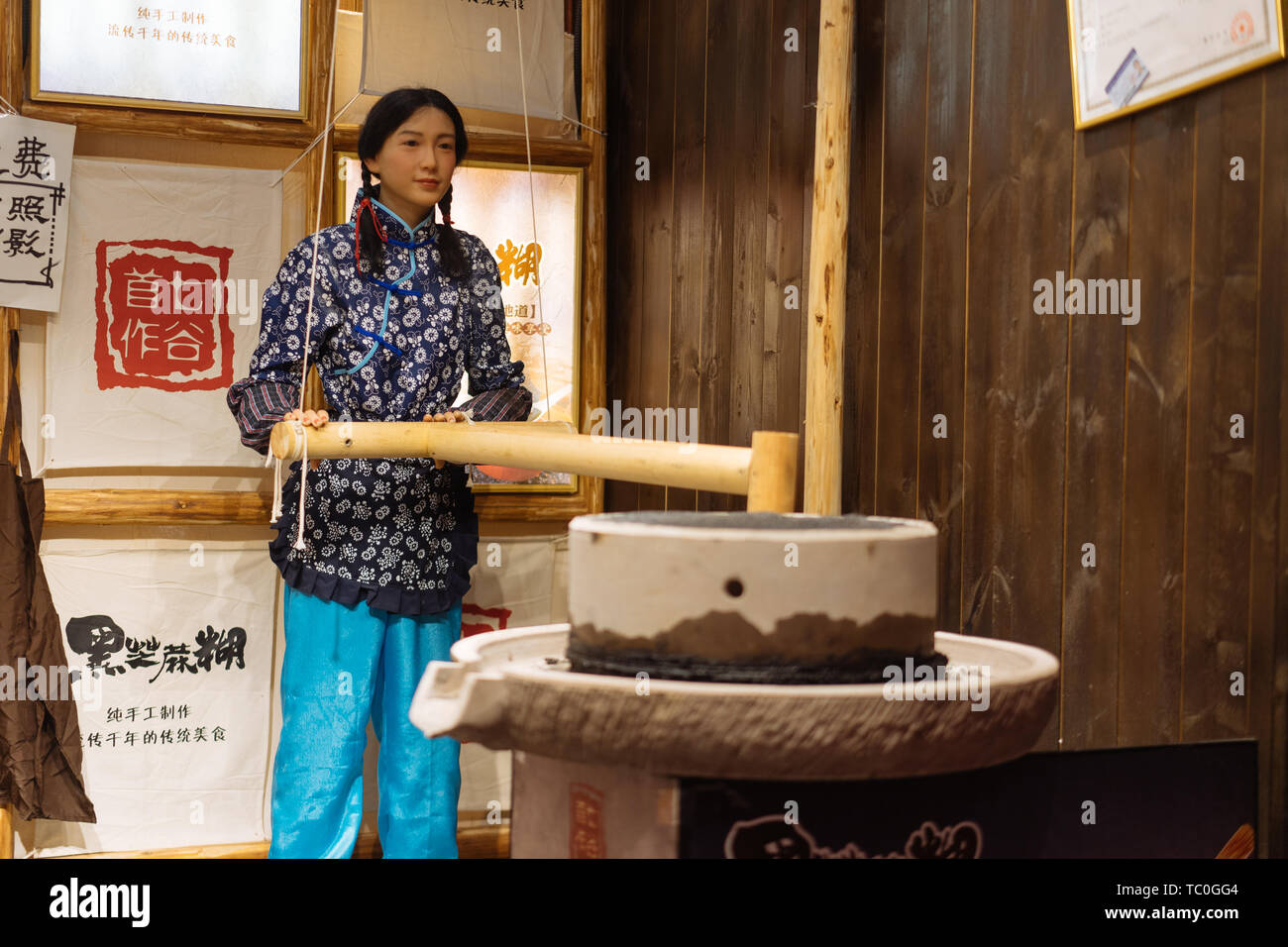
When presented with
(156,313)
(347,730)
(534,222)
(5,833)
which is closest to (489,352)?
(534,222)

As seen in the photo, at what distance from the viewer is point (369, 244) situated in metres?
3.12

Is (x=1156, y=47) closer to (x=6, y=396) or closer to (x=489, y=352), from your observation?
(x=489, y=352)

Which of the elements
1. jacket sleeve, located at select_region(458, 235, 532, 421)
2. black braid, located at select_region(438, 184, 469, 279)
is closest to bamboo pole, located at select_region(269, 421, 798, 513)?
jacket sleeve, located at select_region(458, 235, 532, 421)

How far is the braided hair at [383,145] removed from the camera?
3051 mm

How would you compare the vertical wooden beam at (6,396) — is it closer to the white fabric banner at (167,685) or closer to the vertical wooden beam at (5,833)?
the vertical wooden beam at (5,833)

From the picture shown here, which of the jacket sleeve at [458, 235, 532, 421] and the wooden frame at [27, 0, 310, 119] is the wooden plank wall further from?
the wooden frame at [27, 0, 310, 119]

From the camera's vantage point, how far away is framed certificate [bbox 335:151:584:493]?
12.9ft

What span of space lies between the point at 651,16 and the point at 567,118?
407mm

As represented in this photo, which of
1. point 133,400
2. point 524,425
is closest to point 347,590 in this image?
point 524,425

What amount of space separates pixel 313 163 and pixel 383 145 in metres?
0.86

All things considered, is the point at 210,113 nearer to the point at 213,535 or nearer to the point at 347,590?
the point at 213,535

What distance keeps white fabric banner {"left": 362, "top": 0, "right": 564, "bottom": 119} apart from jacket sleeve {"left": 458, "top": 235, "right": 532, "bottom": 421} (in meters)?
0.66
